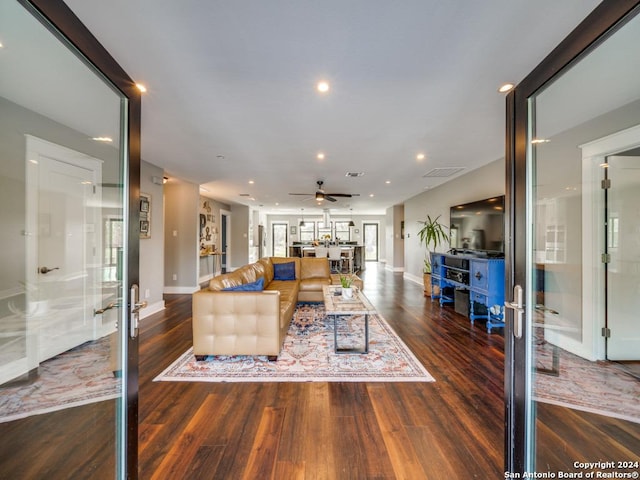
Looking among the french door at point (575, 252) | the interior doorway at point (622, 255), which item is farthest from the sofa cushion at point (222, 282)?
the interior doorway at point (622, 255)

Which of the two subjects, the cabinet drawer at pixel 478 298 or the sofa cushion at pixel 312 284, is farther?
the sofa cushion at pixel 312 284

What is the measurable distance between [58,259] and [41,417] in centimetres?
133

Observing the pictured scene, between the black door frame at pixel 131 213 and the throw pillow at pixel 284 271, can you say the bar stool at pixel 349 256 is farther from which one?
the black door frame at pixel 131 213

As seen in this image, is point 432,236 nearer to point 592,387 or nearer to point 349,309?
point 349,309

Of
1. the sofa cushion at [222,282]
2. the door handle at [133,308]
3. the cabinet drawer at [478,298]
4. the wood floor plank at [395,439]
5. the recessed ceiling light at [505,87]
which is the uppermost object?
the recessed ceiling light at [505,87]

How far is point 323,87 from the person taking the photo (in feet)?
7.17

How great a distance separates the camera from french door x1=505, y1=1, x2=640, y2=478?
1.25 meters

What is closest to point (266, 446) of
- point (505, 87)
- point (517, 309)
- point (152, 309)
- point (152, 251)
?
point (517, 309)

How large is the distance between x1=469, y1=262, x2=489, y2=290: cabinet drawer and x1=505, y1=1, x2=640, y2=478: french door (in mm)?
1012

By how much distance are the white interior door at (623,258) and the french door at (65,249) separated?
3.83 meters

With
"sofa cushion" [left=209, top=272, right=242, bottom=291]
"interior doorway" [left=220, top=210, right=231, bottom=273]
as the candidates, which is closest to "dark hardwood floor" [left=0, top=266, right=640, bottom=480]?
"sofa cushion" [left=209, top=272, right=242, bottom=291]

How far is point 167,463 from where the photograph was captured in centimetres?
154

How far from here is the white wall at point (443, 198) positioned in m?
4.45

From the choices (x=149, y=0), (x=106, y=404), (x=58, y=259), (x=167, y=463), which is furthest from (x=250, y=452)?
(x=149, y=0)
